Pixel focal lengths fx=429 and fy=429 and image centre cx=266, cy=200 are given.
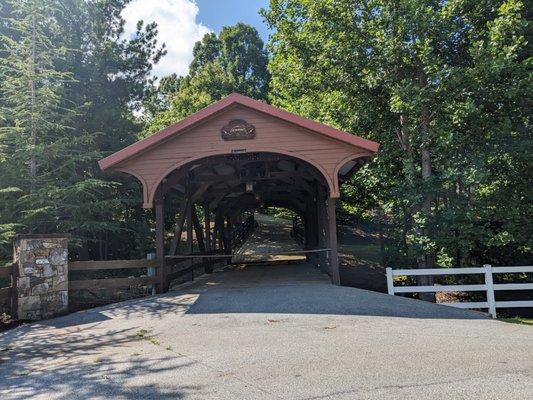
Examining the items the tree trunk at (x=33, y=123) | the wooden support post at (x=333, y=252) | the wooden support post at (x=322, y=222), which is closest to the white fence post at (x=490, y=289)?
the wooden support post at (x=333, y=252)

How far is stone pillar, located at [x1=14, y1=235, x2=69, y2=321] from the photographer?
739 cm

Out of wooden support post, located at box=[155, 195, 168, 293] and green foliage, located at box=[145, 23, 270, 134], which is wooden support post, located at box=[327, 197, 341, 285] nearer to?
wooden support post, located at box=[155, 195, 168, 293]

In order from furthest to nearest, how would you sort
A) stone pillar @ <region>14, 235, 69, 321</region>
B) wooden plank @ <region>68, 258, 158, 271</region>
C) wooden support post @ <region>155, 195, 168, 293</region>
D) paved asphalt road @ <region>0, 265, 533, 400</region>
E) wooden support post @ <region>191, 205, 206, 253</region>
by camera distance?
1. wooden support post @ <region>191, 205, 206, 253</region>
2. wooden support post @ <region>155, 195, 168, 293</region>
3. wooden plank @ <region>68, 258, 158, 271</region>
4. stone pillar @ <region>14, 235, 69, 321</region>
5. paved asphalt road @ <region>0, 265, 533, 400</region>

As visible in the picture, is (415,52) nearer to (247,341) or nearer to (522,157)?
(522,157)

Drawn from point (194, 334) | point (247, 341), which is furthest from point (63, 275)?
point (247, 341)

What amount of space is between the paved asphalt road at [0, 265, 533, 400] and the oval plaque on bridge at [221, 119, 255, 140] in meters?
3.54

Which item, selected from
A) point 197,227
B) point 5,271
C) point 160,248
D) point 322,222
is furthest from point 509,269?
point 5,271

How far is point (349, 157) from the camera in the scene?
30.9ft

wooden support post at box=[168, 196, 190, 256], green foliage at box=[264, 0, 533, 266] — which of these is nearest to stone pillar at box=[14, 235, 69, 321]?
wooden support post at box=[168, 196, 190, 256]

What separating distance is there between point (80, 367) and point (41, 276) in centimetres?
356

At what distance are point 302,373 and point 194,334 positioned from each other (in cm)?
234

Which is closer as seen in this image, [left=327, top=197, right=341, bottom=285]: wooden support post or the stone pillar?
→ the stone pillar

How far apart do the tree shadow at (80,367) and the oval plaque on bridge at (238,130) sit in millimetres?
4795

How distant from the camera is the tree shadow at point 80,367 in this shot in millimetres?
3855
